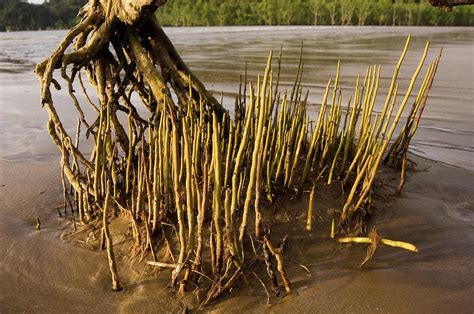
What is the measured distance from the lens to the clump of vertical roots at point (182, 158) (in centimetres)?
219

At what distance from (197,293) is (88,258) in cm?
83

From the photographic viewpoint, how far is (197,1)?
55.0m

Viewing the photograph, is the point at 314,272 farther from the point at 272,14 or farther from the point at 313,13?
the point at 272,14

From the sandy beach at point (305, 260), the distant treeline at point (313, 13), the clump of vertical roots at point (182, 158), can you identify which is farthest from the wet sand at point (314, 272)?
the distant treeline at point (313, 13)

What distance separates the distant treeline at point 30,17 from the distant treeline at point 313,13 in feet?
A: 38.9

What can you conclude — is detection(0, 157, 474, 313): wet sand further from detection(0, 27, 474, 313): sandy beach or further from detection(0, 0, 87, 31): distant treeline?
detection(0, 0, 87, 31): distant treeline

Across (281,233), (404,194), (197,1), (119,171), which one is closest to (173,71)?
(119,171)

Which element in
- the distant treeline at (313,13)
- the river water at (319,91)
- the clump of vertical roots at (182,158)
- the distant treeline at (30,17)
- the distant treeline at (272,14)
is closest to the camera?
the clump of vertical roots at (182,158)

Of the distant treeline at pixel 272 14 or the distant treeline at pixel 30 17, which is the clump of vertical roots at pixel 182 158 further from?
the distant treeline at pixel 30 17

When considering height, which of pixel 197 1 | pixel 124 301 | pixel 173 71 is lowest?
pixel 124 301

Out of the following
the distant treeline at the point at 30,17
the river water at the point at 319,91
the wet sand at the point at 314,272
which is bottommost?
the wet sand at the point at 314,272

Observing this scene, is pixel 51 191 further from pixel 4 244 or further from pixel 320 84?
pixel 320 84

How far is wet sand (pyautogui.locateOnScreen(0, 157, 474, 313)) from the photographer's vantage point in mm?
2205

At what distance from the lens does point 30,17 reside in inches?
1877
